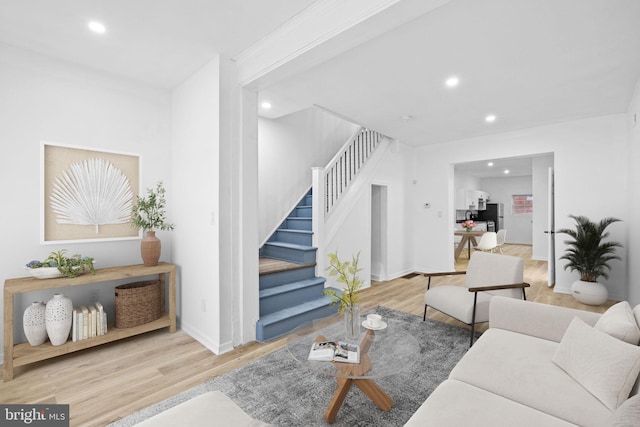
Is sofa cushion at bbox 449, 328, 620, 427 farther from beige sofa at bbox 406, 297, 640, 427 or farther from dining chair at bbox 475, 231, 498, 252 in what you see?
dining chair at bbox 475, 231, 498, 252

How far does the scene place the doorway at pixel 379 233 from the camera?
5602mm

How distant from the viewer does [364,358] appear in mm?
1810

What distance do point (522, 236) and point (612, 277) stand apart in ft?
24.0

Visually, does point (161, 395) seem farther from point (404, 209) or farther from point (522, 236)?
point (522, 236)

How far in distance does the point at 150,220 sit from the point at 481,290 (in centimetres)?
335

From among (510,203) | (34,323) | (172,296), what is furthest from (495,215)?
(34,323)

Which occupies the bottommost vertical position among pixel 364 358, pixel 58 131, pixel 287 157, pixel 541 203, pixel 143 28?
pixel 364 358

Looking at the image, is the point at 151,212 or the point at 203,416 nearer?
the point at 203,416

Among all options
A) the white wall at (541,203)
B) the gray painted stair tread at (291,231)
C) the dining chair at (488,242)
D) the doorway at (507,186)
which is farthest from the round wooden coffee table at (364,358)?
the doorway at (507,186)

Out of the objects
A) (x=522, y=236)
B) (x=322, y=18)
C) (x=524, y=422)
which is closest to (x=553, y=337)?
(x=524, y=422)

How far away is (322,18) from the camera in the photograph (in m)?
2.12

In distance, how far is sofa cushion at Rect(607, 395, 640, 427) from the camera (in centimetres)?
84

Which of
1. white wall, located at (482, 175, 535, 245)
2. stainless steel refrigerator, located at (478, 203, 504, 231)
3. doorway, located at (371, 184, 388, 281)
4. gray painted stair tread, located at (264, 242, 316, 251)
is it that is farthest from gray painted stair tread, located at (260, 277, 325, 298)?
white wall, located at (482, 175, 535, 245)

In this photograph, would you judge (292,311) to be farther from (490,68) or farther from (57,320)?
(490,68)
